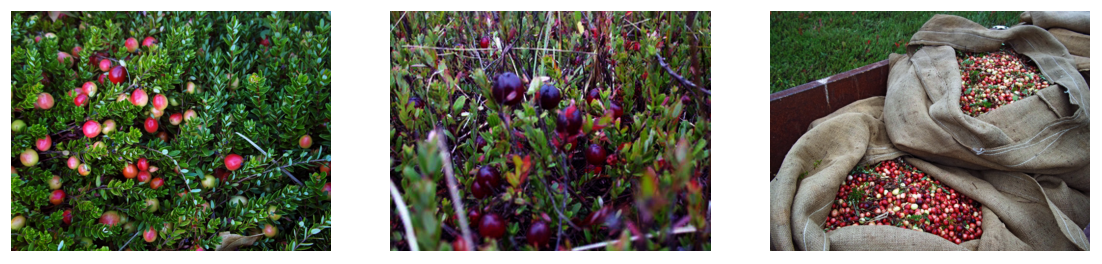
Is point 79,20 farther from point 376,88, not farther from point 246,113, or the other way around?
point 376,88

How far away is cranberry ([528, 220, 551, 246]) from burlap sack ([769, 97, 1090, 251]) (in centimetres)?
78

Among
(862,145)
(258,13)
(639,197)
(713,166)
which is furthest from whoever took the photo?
(862,145)

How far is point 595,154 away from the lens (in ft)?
3.47

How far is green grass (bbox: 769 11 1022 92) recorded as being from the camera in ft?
5.55

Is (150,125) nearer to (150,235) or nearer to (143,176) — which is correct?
(143,176)

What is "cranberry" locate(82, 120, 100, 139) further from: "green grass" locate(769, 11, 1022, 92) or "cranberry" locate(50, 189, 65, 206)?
"green grass" locate(769, 11, 1022, 92)

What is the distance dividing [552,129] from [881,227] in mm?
1080

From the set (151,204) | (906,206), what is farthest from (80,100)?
(906,206)

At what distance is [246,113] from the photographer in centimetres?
127

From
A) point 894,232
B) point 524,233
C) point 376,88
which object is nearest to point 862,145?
point 894,232

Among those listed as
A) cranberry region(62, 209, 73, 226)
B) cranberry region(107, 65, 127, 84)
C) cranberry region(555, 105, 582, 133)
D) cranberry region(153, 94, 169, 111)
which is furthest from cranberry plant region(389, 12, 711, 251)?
cranberry region(62, 209, 73, 226)

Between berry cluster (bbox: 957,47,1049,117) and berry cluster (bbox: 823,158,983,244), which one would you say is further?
berry cluster (bbox: 957,47,1049,117)

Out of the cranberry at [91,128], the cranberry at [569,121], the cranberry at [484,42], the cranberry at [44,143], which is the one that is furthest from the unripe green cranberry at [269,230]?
the cranberry at [569,121]

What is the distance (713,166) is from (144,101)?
1397 mm
